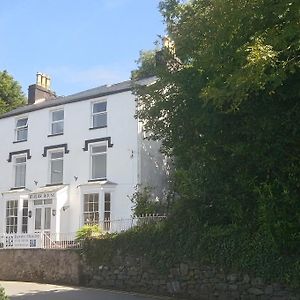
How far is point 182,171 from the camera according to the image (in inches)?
722

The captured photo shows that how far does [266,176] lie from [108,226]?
10.3m

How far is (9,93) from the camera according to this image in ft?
157

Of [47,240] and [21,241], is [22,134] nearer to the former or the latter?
[21,241]

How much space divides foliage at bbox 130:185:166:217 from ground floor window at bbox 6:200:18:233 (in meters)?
8.51

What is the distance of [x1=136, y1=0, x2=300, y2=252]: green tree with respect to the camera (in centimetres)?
1202

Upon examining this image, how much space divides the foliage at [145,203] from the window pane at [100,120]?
15.0 ft

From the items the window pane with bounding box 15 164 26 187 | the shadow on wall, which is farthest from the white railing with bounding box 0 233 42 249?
the window pane with bounding box 15 164 26 187

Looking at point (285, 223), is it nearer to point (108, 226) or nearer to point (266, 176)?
point (266, 176)

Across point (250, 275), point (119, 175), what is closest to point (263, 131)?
point (250, 275)

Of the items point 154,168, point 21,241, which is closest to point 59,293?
point 21,241

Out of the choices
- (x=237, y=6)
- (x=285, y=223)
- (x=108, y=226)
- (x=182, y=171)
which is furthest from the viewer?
(x=108, y=226)

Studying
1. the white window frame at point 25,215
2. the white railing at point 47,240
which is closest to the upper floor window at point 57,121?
the white window frame at point 25,215

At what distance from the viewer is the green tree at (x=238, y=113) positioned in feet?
39.4

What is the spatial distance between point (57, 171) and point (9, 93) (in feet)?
69.2
